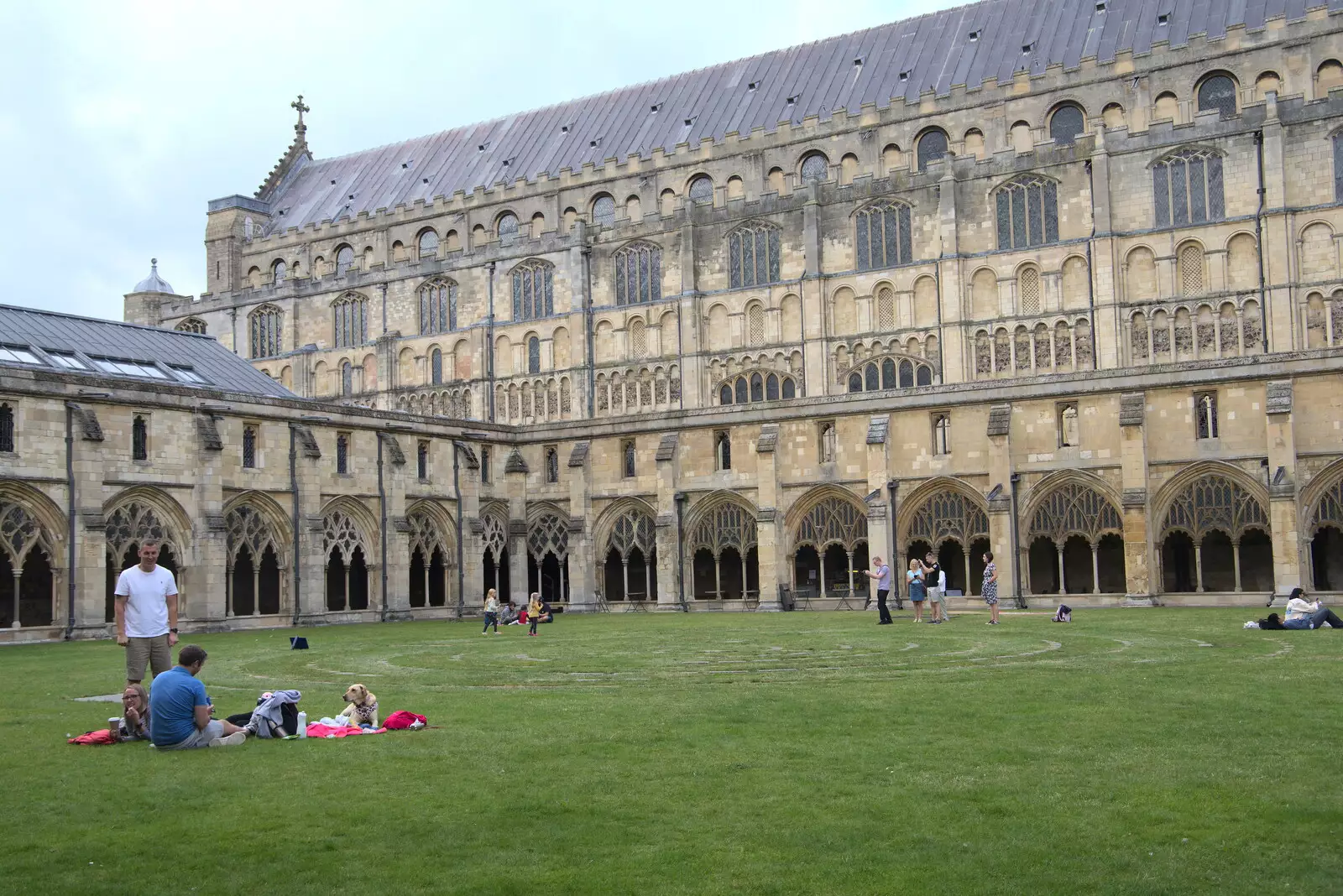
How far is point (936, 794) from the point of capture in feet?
34.8

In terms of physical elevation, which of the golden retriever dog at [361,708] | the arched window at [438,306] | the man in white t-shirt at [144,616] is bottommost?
the golden retriever dog at [361,708]

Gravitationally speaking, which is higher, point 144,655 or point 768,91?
point 768,91

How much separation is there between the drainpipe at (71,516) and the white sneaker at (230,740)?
25406mm

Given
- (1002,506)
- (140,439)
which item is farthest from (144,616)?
(1002,506)

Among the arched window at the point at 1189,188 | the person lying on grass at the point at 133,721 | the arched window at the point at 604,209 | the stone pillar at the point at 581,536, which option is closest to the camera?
the person lying on grass at the point at 133,721

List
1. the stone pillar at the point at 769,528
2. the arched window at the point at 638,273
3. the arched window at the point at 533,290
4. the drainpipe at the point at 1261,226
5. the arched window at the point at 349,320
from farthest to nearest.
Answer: the arched window at the point at 349,320 < the arched window at the point at 533,290 < the arched window at the point at 638,273 < the drainpipe at the point at 1261,226 < the stone pillar at the point at 769,528

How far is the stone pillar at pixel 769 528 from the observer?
46.4 m

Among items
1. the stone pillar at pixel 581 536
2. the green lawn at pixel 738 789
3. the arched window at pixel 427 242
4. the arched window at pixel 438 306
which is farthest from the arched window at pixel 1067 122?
the green lawn at pixel 738 789

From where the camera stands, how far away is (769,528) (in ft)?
153

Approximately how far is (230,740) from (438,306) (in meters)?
63.0

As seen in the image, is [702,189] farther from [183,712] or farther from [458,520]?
[183,712]

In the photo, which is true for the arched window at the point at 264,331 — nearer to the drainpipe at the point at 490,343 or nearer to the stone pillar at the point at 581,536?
the drainpipe at the point at 490,343

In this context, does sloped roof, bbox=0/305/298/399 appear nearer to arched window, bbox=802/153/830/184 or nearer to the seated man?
the seated man

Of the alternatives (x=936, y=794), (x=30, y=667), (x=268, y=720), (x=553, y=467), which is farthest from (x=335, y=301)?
(x=936, y=794)
